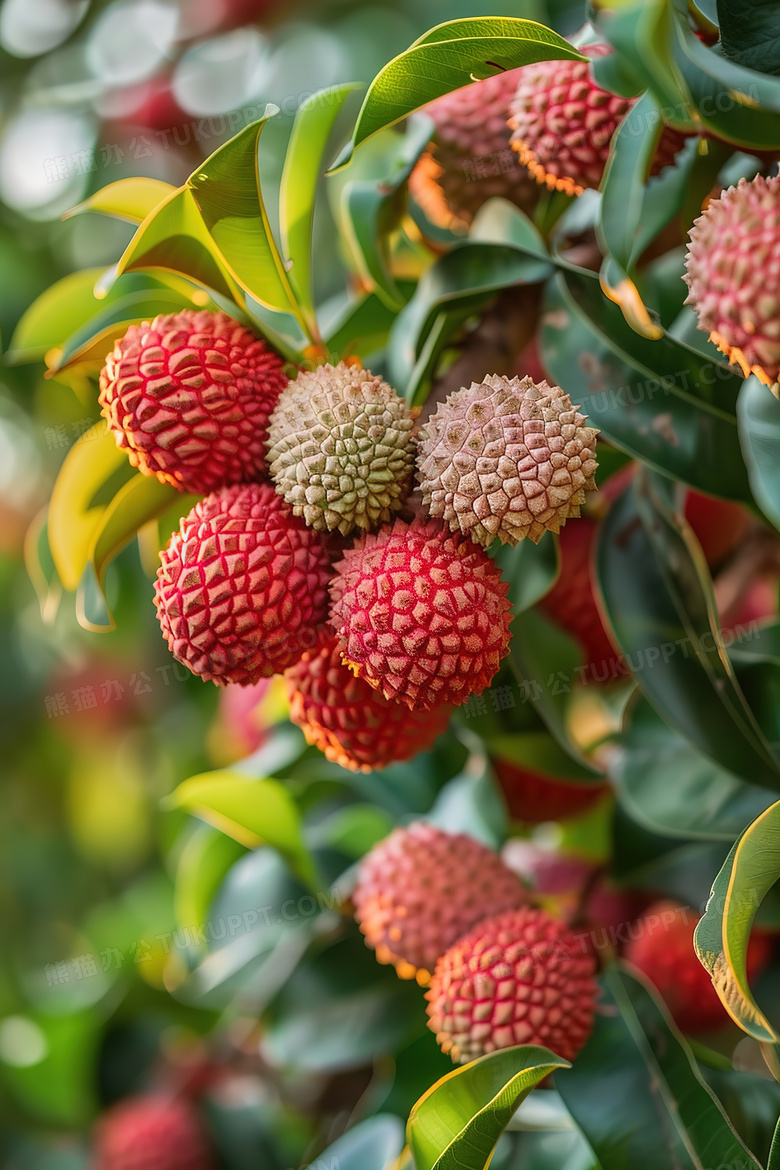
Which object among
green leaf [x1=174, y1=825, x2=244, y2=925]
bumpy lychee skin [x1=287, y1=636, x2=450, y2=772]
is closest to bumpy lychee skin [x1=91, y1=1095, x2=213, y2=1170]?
green leaf [x1=174, y1=825, x2=244, y2=925]

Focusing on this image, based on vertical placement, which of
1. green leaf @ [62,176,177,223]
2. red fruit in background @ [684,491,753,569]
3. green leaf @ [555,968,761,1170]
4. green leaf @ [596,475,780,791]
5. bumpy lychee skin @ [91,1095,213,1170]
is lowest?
bumpy lychee skin @ [91,1095,213,1170]

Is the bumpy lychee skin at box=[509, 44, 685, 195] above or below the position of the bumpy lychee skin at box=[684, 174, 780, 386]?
above

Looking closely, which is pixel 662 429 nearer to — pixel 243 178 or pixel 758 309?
pixel 758 309

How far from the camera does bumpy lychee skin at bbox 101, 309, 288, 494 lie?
2.06 ft

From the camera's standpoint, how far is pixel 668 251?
844 mm

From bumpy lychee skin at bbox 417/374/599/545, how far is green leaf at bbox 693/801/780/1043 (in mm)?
223

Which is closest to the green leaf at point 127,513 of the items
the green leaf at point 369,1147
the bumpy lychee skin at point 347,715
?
the bumpy lychee skin at point 347,715

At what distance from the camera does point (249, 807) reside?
3.19 ft

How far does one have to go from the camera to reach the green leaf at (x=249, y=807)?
97 cm

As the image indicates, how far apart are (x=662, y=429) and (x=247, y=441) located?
0.32 metres

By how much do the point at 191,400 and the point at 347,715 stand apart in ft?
0.83

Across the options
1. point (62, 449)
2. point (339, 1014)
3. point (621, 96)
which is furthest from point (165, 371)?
point (62, 449)

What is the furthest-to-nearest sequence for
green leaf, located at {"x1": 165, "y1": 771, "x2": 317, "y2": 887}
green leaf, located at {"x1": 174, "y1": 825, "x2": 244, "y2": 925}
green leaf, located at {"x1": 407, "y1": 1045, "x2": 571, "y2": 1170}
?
green leaf, located at {"x1": 174, "y1": 825, "x2": 244, "y2": 925} → green leaf, located at {"x1": 165, "y1": 771, "x2": 317, "y2": 887} → green leaf, located at {"x1": 407, "y1": 1045, "x2": 571, "y2": 1170}

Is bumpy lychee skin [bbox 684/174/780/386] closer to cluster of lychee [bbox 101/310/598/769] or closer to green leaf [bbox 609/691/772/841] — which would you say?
cluster of lychee [bbox 101/310/598/769]
